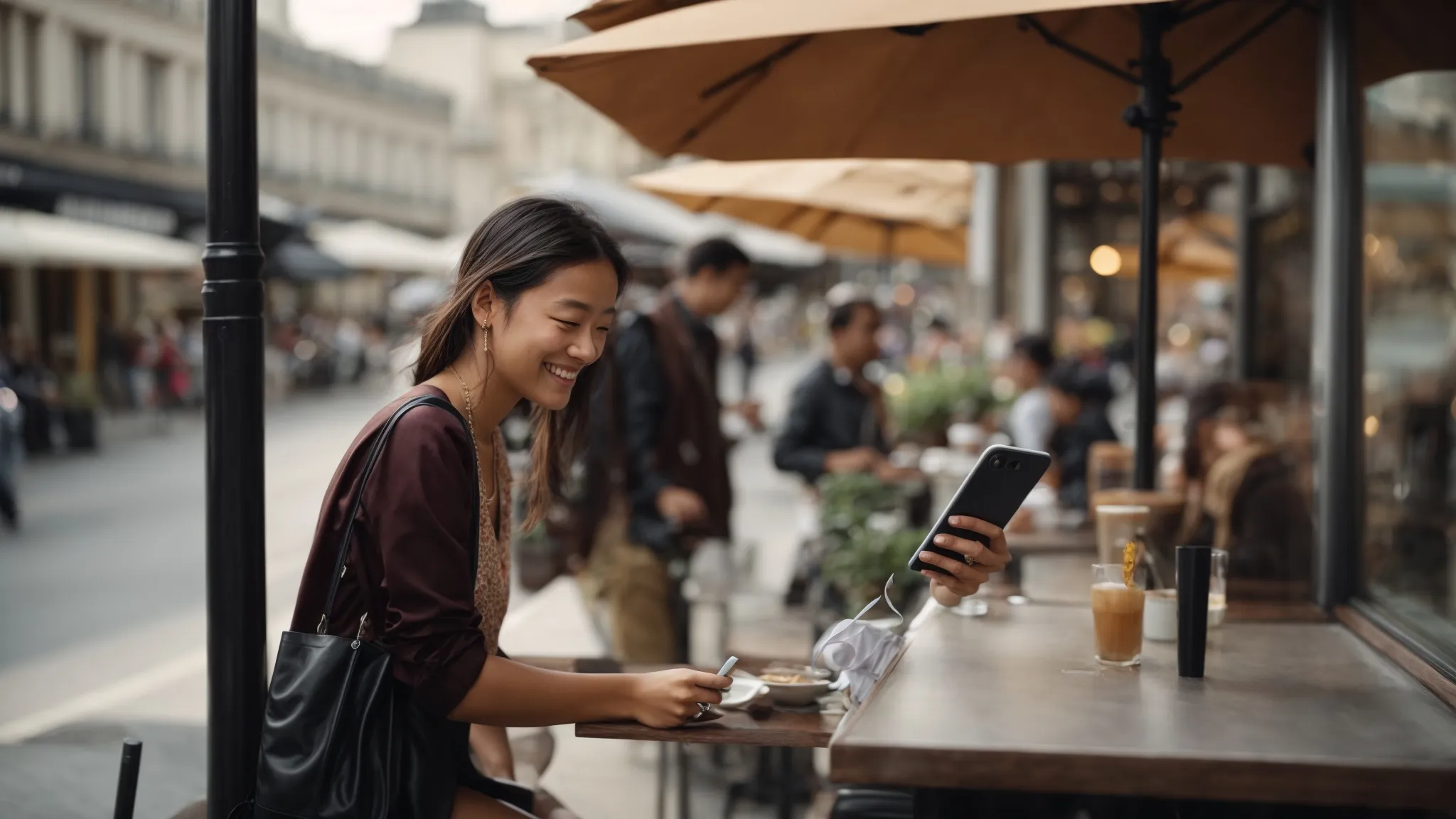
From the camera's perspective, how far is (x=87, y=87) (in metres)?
31.6

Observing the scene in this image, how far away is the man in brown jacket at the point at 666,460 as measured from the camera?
5.69 metres

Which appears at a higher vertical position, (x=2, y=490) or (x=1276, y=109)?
(x=1276, y=109)

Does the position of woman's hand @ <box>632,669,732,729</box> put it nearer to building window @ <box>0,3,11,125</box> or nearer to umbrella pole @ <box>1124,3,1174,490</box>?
umbrella pole @ <box>1124,3,1174,490</box>

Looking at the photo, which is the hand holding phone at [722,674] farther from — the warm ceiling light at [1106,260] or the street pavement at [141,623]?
the warm ceiling light at [1106,260]

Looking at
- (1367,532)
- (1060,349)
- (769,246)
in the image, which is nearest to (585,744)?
(1367,532)

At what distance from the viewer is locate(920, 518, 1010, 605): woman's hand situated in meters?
2.63

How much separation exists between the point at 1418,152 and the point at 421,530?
6814 mm

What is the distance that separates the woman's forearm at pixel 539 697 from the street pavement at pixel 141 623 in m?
2.13

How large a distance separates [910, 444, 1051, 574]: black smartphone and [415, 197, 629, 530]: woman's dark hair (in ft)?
2.40

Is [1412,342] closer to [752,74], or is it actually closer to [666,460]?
[666,460]

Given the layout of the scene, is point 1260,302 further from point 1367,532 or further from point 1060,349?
point 1367,532

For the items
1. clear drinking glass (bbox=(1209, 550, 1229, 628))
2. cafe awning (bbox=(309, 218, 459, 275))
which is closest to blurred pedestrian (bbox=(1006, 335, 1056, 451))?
clear drinking glass (bbox=(1209, 550, 1229, 628))

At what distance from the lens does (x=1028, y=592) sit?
370 centimetres

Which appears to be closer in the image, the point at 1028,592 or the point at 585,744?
the point at 1028,592
